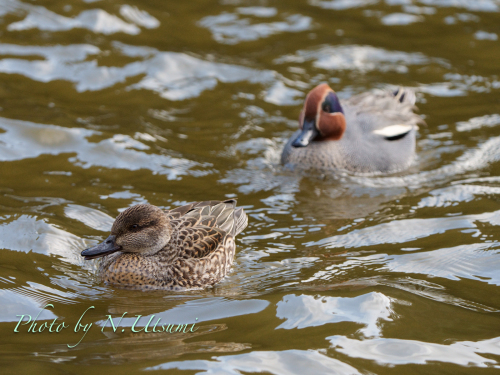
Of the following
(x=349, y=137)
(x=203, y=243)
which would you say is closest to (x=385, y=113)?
(x=349, y=137)

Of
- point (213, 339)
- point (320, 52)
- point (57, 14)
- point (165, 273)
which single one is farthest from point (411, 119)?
point (57, 14)

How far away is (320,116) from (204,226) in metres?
3.43

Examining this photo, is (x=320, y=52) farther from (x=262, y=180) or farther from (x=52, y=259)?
(x=52, y=259)

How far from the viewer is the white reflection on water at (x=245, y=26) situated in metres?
12.9

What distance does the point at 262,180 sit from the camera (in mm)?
8648

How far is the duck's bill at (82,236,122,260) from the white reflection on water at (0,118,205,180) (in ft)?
8.25

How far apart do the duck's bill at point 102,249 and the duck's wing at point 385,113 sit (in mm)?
4880

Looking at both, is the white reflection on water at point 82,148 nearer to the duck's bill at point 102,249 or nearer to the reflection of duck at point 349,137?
the reflection of duck at point 349,137

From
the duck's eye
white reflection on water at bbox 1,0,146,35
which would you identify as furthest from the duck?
white reflection on water at bbox 1,0,146,35

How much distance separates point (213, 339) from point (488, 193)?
14.6 ft

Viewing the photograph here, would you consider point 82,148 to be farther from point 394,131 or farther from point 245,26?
point 245,26

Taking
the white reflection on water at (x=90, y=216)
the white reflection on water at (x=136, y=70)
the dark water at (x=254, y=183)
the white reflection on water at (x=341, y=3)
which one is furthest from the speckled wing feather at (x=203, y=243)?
the white reflection on water at (x=341, y=3)

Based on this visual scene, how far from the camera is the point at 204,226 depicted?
6.51 m

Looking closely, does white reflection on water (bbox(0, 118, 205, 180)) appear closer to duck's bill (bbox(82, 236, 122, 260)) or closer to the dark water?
the dark water
